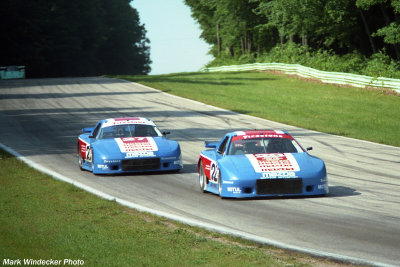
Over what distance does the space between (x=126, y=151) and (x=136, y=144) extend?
0.46 metres

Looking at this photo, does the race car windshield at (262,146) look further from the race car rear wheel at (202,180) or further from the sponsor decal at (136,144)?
the sponsor decal at (136,144)

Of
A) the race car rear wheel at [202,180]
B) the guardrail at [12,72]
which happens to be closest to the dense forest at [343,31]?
the guardrail at [12,72]

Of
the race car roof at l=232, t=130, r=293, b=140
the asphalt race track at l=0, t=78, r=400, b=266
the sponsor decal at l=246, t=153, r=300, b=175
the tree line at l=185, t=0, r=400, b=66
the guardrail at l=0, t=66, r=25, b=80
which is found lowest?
the asphalt race track at l=0, t=78, r=400, b=266

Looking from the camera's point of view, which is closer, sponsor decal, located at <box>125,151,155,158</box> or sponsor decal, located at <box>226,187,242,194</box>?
sponsor decal, located at <box>226,187,242,194</box>

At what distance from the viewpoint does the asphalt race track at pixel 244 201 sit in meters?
9.90

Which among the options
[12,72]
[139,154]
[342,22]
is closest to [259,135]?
[139,154]

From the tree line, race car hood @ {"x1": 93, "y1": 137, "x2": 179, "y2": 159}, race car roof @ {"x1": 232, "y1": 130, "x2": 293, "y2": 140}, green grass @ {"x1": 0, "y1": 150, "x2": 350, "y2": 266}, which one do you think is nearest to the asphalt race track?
race car hood @ {"x1": 93, "y1": 137, "x2": 179, "y2": 159}

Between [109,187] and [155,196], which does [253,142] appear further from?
[109,187]

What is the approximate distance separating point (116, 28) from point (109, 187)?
114925 millimetres

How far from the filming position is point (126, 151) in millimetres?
16578

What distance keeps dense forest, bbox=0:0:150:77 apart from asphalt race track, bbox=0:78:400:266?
173 feet

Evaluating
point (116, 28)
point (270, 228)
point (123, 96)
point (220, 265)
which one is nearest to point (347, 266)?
point (220, 265)

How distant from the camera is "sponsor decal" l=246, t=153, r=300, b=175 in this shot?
43.1 feet

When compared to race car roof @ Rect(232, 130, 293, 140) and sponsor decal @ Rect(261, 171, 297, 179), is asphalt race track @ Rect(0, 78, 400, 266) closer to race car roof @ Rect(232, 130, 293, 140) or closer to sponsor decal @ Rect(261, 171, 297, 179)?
sponsor decal @ Rect(261, 171, 297, 179)
